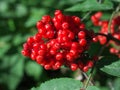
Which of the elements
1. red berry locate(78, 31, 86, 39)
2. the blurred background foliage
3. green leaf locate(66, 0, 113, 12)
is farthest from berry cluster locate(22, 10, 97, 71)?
the blurred background foliage

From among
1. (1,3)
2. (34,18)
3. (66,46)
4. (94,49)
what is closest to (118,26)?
(94,49)

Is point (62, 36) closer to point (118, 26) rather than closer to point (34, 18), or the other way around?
point (118, 26)

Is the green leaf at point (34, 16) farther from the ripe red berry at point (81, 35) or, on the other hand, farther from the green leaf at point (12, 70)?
the ripe red berry at point (81, 35)

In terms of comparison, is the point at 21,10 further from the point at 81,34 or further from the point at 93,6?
the point at 81,34

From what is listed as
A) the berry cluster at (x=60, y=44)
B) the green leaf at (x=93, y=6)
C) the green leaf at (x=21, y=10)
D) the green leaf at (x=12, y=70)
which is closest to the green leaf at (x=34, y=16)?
the green leaf at (x=21, y=10)

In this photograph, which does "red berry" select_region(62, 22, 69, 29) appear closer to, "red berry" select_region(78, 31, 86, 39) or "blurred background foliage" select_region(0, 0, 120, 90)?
"red berry" select_region(78, 31, 86, 39)

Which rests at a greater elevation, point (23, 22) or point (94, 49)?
point (94, 49)
